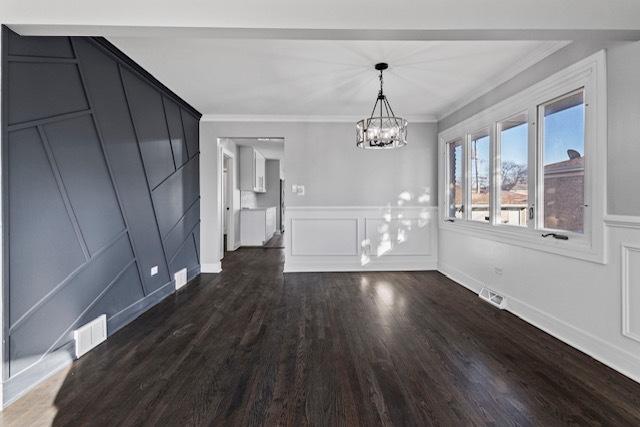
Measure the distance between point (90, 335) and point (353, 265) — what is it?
333 cm

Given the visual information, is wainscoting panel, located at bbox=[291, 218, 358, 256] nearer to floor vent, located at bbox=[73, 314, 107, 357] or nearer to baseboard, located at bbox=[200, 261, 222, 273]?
baseboard, located at bbox=[200, 261, 222, 273]

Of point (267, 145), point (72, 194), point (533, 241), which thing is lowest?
point (533, 241)

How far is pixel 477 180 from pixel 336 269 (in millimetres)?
2344

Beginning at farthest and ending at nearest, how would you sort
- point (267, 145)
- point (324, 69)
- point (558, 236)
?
point (267, 145) < point (324, 69) < point (558, 236)

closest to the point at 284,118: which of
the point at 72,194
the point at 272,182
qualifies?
the point at 72,194

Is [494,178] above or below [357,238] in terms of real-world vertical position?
above

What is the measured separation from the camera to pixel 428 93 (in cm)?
370

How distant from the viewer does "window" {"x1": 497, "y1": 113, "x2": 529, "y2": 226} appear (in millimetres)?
2906

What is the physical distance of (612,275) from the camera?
202 cm

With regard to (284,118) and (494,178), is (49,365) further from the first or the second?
(494,178)

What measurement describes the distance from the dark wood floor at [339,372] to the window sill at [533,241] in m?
0.70

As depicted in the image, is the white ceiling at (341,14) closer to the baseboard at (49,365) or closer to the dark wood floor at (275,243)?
the baseboard at (49,365)

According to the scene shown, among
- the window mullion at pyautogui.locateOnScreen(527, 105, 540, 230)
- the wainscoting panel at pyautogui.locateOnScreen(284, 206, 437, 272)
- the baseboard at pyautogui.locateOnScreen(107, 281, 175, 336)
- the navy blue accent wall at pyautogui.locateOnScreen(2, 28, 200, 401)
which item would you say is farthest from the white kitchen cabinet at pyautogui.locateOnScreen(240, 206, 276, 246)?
the window mullion at pyautogui.locateOnScreen(527, 105, 540, 230)

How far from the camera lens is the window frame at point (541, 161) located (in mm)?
2094
